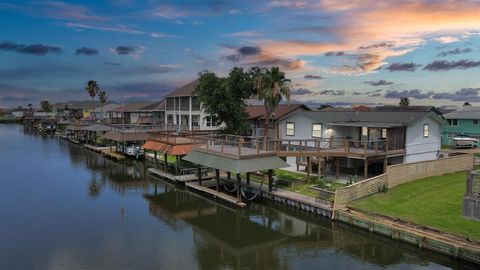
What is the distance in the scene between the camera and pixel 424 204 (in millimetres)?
22438

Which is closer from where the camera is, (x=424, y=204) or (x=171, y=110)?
A: (x=424, y=204)

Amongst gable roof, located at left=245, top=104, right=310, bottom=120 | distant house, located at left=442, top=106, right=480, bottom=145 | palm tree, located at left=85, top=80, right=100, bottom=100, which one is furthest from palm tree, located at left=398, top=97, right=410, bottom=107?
palm tree, located at left=85, top=80, right=100, bottom=100

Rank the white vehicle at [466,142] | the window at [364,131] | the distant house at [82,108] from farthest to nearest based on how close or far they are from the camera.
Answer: the distant house at [82,108]
the white vehicle at [466,142]
the window at [364,131]

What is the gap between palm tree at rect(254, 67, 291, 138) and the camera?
40.0m

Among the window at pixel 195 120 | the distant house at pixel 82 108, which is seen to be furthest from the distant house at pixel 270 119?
the distant house at pixel 82 108

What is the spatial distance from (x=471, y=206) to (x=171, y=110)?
60070 mm

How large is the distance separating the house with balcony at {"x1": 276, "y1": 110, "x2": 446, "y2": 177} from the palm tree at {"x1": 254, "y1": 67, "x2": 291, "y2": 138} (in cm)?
409

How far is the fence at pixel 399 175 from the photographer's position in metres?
23.7

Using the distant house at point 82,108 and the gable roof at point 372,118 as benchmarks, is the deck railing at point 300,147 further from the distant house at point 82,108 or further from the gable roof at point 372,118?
the distant house at point 82,108

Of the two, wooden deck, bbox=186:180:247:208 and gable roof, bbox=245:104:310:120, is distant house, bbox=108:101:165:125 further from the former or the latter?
wooden deck, bbox=186:180:247:208

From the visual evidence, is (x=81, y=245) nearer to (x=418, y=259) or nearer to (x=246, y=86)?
(x=418, y=259)

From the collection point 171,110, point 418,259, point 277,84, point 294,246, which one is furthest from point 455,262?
point 171,110

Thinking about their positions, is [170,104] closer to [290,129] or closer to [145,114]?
[145,114]

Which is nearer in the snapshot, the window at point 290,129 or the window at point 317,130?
the window at point 317,130
